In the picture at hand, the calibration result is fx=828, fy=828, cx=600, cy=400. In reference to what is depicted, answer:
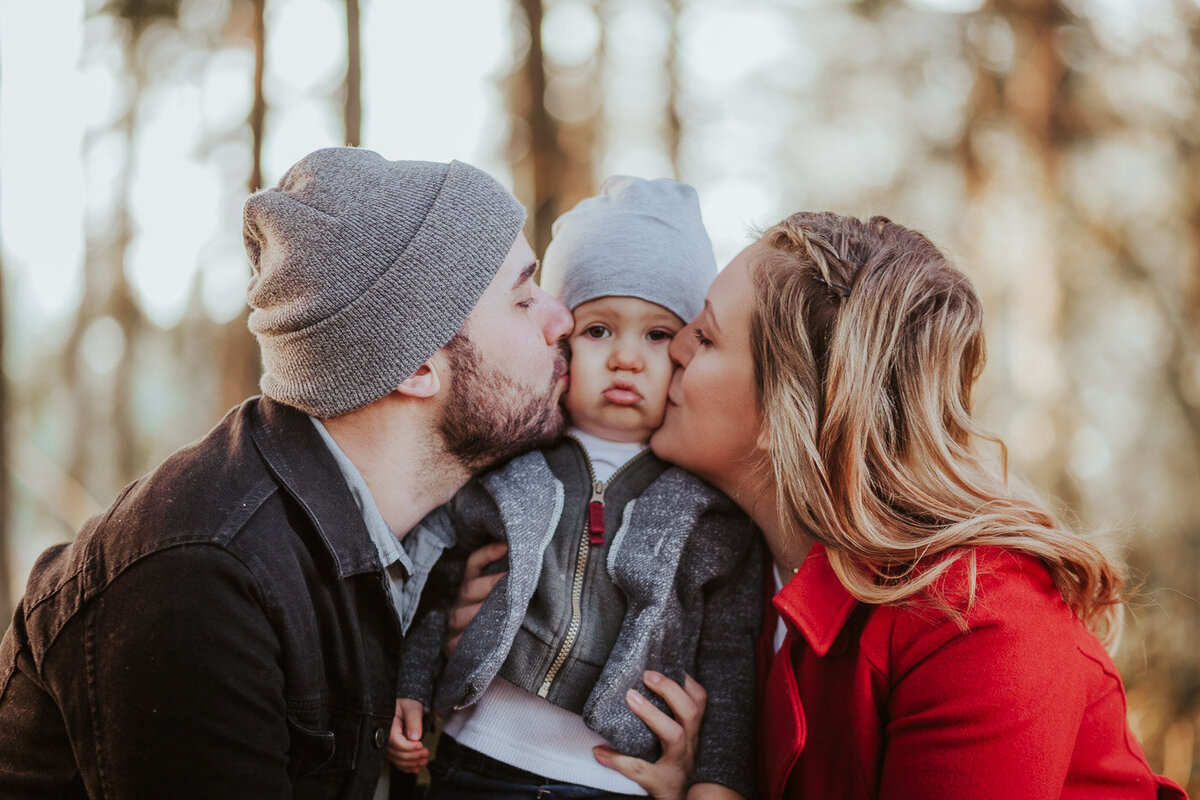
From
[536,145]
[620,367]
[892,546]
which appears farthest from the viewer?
[536,145]

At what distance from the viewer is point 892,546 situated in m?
2.08

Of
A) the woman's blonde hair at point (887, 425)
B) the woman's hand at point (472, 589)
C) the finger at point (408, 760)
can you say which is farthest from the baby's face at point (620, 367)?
the finger at point (408, 760)

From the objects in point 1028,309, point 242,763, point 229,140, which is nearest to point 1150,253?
point 1028,309

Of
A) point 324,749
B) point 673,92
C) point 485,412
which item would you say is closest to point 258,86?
point 673,92

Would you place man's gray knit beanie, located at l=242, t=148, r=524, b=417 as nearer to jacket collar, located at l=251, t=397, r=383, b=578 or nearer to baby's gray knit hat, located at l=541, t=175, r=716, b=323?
jacket collar, located at l=251, t=397, r=383, b=578

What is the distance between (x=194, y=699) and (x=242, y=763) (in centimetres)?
18

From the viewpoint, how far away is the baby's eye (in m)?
2.77

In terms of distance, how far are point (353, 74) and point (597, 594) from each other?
4142 millimetres

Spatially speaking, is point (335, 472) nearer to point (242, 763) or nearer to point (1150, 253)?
point (242, 763)

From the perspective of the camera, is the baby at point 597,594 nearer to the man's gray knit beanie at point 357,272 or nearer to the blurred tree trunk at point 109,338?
the man's gray knit beanie at point 357,272

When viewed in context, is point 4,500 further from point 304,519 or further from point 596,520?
point 596,520

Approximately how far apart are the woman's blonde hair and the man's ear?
0.94 m

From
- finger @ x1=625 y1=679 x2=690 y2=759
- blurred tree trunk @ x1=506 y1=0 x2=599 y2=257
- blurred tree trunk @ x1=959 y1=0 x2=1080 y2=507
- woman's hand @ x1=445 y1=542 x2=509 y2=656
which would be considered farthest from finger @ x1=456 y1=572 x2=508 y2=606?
blurred tree trunk @ x1=959 y1=0 x2=1080 y2=507

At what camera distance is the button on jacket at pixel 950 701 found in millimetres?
1826
